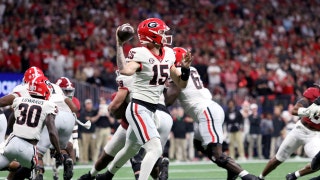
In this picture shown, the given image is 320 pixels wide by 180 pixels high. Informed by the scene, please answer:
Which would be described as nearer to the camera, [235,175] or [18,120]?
[18,120]

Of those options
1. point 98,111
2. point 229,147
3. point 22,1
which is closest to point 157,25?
point 98,111

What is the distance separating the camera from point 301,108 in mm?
11156

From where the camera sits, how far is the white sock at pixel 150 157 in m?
9.42

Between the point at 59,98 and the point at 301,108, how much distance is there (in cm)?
355

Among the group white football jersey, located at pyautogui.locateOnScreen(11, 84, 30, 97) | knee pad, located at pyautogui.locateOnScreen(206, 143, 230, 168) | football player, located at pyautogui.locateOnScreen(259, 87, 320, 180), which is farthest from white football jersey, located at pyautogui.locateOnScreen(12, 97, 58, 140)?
football player, located at pyautogui.locateOnScreen(259, 87, 320, 180)

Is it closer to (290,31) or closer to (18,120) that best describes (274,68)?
(290,31)

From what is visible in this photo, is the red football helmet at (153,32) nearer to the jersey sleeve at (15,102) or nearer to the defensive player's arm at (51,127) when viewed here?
the defensive player's arm at (51,127)

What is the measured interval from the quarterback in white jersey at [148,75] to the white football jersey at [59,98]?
2.73 meters

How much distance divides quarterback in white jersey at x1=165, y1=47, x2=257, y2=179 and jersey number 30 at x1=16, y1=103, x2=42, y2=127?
7.17ft

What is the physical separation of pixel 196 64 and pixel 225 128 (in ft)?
7.38

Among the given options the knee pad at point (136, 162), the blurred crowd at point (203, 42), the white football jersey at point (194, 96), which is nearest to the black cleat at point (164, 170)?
the knee pad at point (136, 162)

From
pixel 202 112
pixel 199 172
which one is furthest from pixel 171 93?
pixel 199 172

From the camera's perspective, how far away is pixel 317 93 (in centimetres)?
1173

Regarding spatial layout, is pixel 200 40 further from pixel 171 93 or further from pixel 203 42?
pixel 171 93
